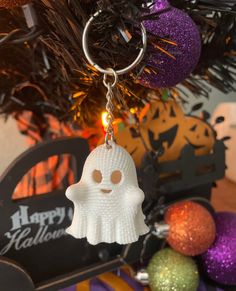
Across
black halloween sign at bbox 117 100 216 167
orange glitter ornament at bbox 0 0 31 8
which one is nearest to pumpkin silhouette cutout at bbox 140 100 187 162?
black halloween sign at bbox 117 100 216 167

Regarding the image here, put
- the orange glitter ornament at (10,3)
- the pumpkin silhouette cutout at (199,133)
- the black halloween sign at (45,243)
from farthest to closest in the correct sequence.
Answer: the pumpkin silhouette cutout at (199,133), the black halloween sign at (45,243), the orange glitter ornament at (10,3)

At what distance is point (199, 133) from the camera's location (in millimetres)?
511

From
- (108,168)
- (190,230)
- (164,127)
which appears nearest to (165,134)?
(164,127)

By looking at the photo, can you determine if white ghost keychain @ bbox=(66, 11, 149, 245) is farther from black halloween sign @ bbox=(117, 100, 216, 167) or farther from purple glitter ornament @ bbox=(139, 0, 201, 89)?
black halloween sign @ bbox=(117, 100, 216, 167)

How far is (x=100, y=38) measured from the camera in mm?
265

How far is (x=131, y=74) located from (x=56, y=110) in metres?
0.27

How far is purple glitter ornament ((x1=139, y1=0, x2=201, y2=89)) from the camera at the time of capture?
266 millimetres

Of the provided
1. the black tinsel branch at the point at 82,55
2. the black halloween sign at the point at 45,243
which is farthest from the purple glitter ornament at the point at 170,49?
the black halloween sign at the point at 45,243

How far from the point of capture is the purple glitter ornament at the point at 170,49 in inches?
10.5

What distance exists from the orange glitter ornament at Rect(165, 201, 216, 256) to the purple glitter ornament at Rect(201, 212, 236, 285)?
0.01 metres

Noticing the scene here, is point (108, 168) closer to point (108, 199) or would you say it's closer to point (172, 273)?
point (108, 199)

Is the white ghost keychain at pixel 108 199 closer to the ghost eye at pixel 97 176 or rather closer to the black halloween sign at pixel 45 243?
the ghost eye at pixel 97 176

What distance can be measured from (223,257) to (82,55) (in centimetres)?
29

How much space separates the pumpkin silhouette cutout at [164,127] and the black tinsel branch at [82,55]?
54 mm
